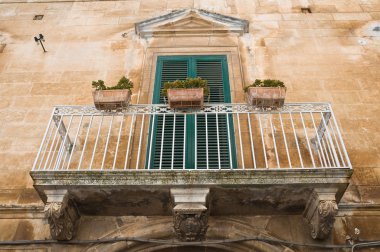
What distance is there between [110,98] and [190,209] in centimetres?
254

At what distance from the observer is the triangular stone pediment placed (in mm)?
10984

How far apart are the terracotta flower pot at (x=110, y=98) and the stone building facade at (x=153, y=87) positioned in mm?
1046

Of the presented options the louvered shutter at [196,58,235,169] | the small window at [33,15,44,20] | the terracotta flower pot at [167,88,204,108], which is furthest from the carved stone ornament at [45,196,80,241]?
the small window at [33,15,44,20]

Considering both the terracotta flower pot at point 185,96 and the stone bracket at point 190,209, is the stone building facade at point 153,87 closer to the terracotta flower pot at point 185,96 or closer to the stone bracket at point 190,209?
the stone bracket at point 190,209

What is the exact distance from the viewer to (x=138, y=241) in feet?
23.1

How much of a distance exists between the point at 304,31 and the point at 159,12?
3723mm

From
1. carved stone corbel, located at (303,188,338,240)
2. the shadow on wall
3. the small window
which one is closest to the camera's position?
carved stone corbel, located at (303,188,338,240)

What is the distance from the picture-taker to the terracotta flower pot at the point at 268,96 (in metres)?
7.73

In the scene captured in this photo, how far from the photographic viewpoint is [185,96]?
7.70m

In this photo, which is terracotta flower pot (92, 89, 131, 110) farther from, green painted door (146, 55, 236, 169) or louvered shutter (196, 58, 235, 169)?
louvered shutter (196, 58, 235, 169)

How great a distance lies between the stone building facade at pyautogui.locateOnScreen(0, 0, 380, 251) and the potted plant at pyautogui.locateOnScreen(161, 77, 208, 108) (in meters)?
1.27

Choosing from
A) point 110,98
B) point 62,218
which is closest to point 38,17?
point 110,98

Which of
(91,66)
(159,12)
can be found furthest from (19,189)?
(159,12)

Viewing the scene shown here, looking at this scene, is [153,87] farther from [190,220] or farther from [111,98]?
[190,220]
